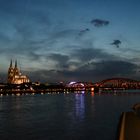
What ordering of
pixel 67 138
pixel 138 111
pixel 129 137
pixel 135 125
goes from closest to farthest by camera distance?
pixel 129 137, pixel 135 125, pixel 67 138, pixel 138 111

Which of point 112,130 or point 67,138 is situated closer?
point 67,138

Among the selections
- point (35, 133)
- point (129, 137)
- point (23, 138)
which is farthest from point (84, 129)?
point (129, 137)

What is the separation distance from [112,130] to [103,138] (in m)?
4.03

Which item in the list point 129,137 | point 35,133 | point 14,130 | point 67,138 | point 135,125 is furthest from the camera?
point 14,130

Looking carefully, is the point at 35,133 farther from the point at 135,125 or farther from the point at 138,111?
the point at 138,111

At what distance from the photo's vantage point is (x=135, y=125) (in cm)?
2355

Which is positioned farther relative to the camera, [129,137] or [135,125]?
[135,125]

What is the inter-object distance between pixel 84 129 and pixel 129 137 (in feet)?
40.1

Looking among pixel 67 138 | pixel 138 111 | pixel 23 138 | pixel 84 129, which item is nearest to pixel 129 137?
pixel 67 138

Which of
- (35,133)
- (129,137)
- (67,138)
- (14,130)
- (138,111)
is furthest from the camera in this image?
(138,111)

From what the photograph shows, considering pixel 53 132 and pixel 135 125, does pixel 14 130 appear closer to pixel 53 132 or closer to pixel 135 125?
pixel 53 132

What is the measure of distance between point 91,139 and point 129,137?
6803mm

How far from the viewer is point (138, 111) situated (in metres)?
34.3

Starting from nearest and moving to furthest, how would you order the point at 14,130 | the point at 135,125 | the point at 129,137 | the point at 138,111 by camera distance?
the point at 129,137, the point at 135,125, the point at 14,130, the point at 138,111
